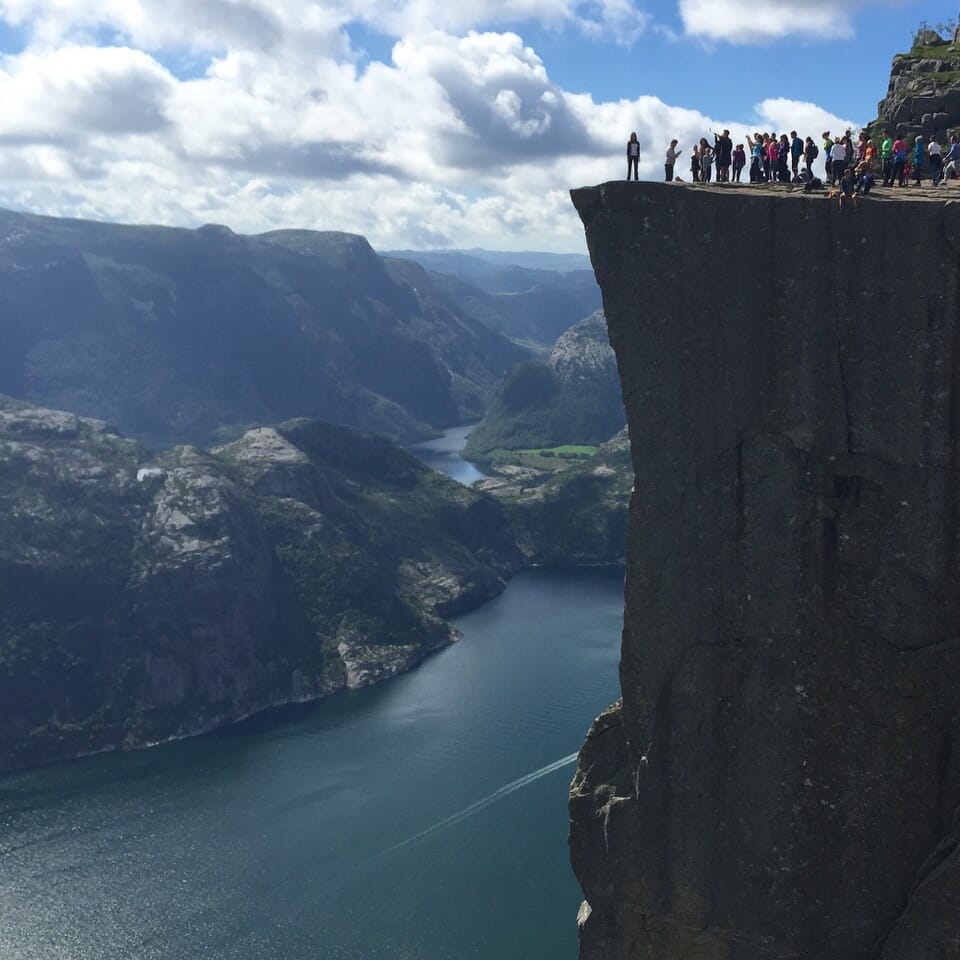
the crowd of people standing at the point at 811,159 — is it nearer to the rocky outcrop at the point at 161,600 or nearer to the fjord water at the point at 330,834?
the fjord water at the point at 330,834

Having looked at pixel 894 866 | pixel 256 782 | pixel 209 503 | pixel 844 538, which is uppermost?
pixel 844 538

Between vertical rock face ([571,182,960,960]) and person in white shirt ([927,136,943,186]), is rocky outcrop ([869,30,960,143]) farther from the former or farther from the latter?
vertical rock face ([571,182,960,960])

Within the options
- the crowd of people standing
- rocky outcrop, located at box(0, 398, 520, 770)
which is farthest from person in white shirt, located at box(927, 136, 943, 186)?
rocky outcrop, located at box(0, 398, 520, 770)

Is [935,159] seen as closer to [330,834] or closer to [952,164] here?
[952,164]

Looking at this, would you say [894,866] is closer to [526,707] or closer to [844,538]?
[844,538]

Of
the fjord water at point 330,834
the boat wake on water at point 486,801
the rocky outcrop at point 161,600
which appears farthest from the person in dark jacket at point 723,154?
→ the rocky outcrop at point 161,600

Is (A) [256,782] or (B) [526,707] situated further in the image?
(B) [526,707]

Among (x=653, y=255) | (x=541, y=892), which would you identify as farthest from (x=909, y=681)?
(x=541, y=892)
